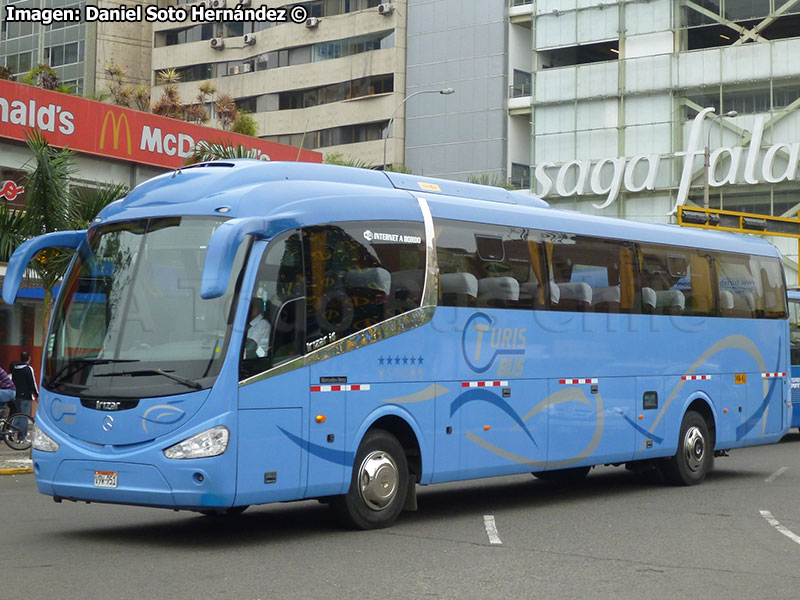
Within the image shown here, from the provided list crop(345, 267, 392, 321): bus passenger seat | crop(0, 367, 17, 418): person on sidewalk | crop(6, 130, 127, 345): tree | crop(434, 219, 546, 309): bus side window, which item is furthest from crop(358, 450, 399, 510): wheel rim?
crop(0, 367, 17, 418): person on sidewalk

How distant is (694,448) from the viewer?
17.5 meters

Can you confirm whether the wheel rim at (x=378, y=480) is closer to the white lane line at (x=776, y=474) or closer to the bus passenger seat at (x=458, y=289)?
the bus passenger seat at (x=458, y=289)

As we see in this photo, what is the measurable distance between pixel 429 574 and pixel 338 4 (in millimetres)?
69072

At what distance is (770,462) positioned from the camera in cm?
2164

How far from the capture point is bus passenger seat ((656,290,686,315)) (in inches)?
659

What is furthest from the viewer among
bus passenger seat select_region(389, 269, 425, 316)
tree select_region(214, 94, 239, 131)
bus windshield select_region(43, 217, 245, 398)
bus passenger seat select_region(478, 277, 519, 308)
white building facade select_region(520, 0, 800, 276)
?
tree select_region(214, 94, 239, 131)

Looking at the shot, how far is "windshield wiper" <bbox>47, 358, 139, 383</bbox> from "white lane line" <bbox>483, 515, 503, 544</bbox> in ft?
11.6

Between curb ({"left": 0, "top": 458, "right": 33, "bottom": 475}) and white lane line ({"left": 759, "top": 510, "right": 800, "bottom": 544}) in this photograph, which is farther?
curb ({"left": 0, "top": 458, "right": 33, "bottom": 475})

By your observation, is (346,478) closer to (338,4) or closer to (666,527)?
(666,527)

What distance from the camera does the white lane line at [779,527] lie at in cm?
1191

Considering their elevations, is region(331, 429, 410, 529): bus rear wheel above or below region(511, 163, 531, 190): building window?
below

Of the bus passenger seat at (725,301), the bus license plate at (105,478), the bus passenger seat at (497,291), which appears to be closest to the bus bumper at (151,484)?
the bus license plate at (105,478)

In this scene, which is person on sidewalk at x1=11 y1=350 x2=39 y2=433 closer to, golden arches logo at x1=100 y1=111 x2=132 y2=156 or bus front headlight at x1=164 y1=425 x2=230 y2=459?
golden arches logo at x1=100 y1=111 x2=132 y2=156

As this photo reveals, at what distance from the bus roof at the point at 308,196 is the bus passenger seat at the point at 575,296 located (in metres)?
0.71
